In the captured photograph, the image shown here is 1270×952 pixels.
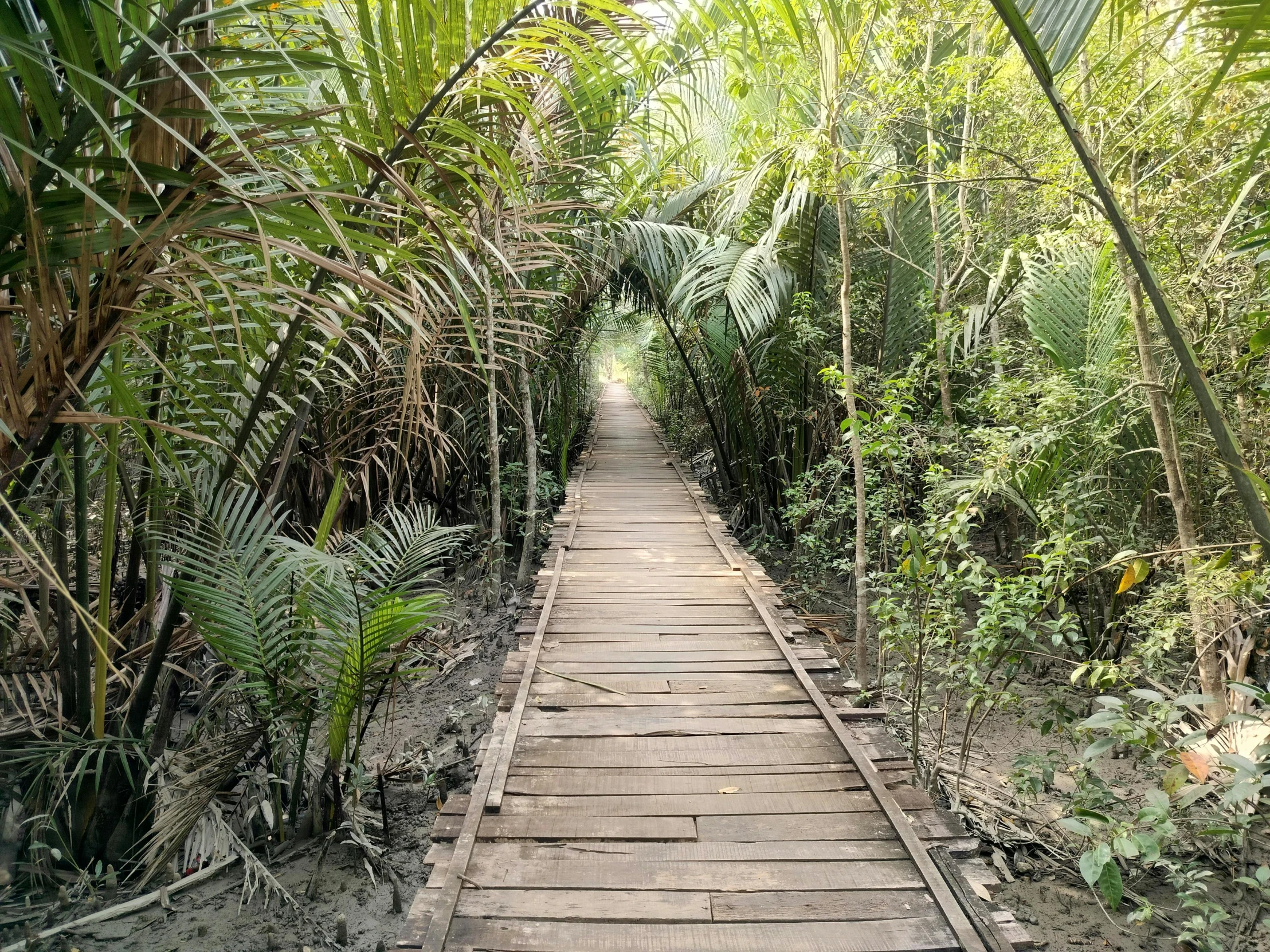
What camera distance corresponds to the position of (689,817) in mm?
2178

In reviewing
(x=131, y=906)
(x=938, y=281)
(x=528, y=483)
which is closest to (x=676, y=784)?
(x=131, y=906)

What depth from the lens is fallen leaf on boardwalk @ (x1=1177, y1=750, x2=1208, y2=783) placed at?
2.21 m

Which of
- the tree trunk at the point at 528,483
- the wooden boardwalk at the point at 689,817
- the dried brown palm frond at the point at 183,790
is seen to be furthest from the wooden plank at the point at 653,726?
the tree trunk at the point at 528,483

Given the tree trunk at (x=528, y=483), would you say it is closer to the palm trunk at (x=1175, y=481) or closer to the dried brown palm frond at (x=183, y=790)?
the dried brown palm frond at (x=183, y=790)

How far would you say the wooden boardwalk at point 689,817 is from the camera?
173cm

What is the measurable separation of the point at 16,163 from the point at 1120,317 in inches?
150

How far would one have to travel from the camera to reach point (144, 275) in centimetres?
117

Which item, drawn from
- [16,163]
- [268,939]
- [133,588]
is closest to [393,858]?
[268,939]

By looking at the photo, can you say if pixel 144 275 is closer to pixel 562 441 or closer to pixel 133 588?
pixel 133 588

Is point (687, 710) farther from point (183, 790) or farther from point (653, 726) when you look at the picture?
point (183, 790)

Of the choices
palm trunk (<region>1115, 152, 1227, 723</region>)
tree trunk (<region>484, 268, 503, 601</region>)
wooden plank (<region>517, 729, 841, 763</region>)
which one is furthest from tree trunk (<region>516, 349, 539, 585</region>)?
palm trunk (<region>1115, 152, 1227, 723</region>)

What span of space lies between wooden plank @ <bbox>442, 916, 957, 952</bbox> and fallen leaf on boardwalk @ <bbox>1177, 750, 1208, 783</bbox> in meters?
1.08

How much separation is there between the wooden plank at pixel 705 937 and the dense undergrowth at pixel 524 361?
2.27 ft

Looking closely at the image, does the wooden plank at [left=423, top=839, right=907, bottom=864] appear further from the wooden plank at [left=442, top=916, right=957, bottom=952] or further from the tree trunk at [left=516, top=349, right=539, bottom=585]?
the tree trunk at [left=516, top=349, right=539, bottom=585]
